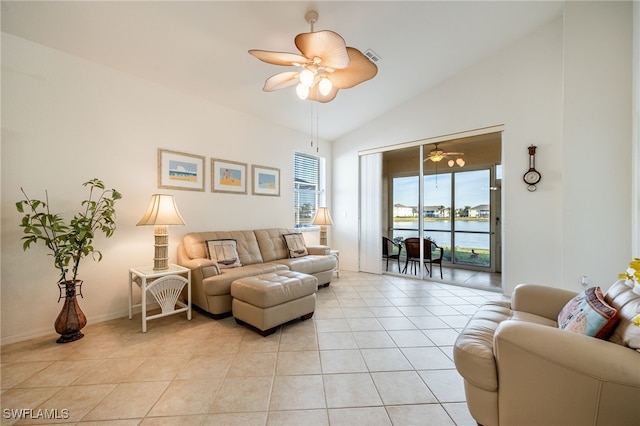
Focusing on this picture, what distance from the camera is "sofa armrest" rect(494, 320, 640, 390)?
106cm

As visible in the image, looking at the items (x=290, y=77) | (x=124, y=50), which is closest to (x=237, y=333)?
(x=290, y=77)

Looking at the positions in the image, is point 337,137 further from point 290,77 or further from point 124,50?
point 124,50

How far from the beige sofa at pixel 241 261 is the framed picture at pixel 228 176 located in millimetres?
716

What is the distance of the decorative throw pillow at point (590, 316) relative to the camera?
125 centimetres

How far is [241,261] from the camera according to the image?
367cm

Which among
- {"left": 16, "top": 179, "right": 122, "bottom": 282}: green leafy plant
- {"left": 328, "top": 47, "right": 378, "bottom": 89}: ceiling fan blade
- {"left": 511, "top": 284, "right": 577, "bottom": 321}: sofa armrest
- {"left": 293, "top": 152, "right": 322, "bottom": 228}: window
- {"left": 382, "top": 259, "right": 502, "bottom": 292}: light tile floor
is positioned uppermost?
{"left": 328, "top": 47, "right": 378, "bottom": 89}: ceiling fan blade

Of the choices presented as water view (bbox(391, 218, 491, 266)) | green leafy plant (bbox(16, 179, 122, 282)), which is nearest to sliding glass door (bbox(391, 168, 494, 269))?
water view (bbox(391, 218, 491, 266))

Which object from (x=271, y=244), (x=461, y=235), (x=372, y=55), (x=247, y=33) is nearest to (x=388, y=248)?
(x=461, y=235)

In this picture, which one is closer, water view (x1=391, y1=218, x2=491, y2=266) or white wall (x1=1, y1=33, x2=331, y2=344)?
white wall (x1=1, y1=33, x2=331, y2=344)

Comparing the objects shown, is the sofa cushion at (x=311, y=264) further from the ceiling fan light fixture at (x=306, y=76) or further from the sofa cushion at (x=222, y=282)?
the ceiling fan light fixture at (x=306, y=76)

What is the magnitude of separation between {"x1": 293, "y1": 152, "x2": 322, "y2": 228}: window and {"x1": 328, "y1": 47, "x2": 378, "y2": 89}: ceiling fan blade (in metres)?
2.75

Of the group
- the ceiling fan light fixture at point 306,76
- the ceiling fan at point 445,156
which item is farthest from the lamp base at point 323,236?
the ceiling fan light fixture at point 306,76

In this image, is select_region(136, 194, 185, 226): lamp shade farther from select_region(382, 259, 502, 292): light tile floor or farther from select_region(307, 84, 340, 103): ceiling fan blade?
select_region(382, 259, 502, 292): light tile floor

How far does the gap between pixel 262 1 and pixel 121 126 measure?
214 cm
